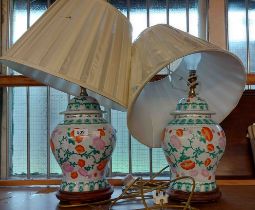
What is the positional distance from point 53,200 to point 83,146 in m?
0.19

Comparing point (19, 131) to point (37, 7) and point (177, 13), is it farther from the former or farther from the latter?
point (177, 13)

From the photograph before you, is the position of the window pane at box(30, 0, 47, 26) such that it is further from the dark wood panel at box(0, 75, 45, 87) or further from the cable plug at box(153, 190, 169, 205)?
the cable plug at box(153, 190, 169, 205)

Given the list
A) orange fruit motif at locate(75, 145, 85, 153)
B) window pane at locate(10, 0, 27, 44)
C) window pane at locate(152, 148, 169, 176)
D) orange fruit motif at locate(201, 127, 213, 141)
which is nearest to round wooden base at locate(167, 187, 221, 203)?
orange fruit motif at locate(201, 127, 213, 141)

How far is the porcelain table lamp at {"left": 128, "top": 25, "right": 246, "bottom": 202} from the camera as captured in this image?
614 millimetres

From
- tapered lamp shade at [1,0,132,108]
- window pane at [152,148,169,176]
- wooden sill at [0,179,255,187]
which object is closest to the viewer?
tapered lamp shade at [1,0,132,108]

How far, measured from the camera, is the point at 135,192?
78cm

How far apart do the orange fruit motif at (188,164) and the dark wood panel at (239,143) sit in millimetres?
343

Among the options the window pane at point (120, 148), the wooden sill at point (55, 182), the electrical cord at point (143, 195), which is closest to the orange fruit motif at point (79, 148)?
the electrical cord at point (143, 195)

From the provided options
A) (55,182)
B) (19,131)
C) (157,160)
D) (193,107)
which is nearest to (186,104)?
(193,107)

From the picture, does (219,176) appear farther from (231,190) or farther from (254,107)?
(254,107)

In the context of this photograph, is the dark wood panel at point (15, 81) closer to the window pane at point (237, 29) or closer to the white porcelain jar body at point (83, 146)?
the white porcelain jar body at point (83, 146)

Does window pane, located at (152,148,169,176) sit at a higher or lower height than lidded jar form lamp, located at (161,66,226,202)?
lower

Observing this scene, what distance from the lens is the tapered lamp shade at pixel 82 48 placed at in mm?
575

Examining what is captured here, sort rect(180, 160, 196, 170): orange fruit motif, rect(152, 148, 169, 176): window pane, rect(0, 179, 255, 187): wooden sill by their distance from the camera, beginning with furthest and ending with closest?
rect(152, 148, 169, 176): window pane < rect(0, 179, 255, 187): wooden sill < rect(180, 160, 196, 170): orange fruit motif
